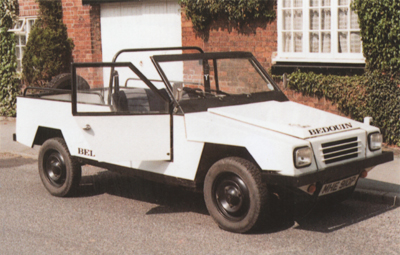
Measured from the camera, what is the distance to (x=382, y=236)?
5508 millimetres

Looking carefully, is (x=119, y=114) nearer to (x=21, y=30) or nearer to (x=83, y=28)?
(x=83, y=28)

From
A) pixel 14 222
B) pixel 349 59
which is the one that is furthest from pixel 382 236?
pixel 349 59

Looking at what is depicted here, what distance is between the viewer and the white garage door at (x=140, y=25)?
39.6 feet

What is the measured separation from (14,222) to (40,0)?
8486 mm

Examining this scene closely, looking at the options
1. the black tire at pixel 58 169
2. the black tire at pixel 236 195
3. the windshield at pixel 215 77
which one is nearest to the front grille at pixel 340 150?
the black tire at pixel 236 195

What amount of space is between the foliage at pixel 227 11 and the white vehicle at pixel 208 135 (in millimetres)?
3623

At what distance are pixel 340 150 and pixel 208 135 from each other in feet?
4.14

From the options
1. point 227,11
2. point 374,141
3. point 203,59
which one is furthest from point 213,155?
point 227,11

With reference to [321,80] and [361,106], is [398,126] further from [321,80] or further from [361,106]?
[321,80]

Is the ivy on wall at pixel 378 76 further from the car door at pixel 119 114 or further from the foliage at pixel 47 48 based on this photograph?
the foliage at pixel 47 48

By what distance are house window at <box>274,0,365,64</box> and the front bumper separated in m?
4.16

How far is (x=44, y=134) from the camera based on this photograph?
755cm

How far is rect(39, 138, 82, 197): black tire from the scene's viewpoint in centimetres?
713

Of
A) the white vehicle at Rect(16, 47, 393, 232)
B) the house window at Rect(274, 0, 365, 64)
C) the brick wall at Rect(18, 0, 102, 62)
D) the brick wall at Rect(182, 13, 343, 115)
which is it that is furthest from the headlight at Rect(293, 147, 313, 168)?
the brick wall at Rect(18, 0, 102, 62)
